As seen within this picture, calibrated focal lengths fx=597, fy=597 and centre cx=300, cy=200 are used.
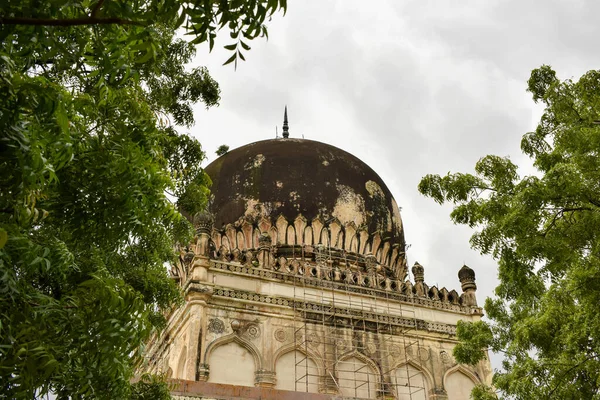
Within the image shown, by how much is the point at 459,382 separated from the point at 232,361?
442 centimetres

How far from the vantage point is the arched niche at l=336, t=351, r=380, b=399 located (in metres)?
10.2

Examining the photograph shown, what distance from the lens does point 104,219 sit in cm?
340

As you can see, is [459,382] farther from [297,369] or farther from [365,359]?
[297,369]

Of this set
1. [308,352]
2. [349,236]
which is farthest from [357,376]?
[349,236]

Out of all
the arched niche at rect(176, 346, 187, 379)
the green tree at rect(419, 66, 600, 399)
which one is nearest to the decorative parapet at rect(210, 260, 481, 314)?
the arched niche at rect(176, 346, 187, 379)

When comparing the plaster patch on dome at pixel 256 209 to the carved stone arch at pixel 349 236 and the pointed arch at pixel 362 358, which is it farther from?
the pointed arch at pixel 362 358

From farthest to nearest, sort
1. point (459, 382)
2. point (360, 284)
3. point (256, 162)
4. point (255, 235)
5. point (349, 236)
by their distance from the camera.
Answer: point (256, 162), point (349, 236), point (255, 235), point (360, 284), point (459, 382)

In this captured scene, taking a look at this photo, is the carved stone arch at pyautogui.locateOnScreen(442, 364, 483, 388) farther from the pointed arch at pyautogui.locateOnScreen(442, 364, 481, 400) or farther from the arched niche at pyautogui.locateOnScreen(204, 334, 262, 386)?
the arched niche at pyautogui.locateOnScreen(204, 334, 262, 386)

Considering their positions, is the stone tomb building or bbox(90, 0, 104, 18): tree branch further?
the stone tomb building

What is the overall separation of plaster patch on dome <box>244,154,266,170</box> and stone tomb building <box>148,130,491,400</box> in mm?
34

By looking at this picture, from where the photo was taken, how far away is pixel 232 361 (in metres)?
9.65

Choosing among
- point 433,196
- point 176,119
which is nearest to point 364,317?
point 433,196

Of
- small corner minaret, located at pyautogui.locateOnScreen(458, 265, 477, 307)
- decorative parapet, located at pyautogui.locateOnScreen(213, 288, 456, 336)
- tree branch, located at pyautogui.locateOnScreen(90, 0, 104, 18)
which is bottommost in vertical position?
tree branch, located at pyautogui.locateOnScreen(90, 0, 104, 18)

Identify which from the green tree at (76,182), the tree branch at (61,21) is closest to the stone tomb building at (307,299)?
the green tree at (76,182)
